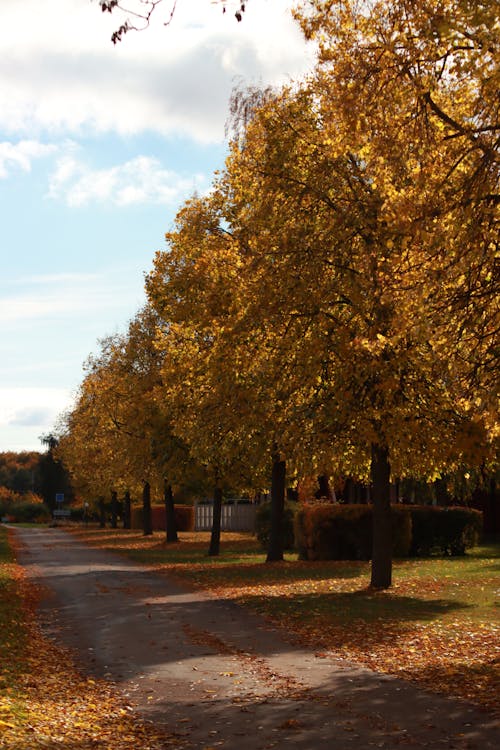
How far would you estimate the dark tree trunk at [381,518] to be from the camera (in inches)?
741

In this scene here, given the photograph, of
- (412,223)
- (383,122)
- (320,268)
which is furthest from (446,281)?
(320,268)

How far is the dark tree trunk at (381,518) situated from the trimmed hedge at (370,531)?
800 centimetres

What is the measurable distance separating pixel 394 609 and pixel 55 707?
831cm

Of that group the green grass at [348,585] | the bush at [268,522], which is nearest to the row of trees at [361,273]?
the green grass at [348,585]

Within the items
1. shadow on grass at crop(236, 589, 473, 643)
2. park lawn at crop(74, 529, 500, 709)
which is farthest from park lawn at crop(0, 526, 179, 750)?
shadow on grass at crop(236, 589, 473, 643)

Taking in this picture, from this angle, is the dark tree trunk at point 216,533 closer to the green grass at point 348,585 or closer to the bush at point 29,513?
the green grass at point 348,585

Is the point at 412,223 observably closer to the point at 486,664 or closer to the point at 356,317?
the point at 486,664

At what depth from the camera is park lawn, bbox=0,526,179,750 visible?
7590 millimetres

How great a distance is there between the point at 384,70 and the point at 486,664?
7000 mm

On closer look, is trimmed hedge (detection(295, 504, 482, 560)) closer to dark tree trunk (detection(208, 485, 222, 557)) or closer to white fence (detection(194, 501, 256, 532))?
dark tree trunk (detection(208, 485, 222, 557))

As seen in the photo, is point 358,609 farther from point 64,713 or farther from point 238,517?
point 238,517

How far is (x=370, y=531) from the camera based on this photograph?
89.7 feet

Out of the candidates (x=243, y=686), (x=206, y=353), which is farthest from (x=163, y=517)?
(x=243, y=686)

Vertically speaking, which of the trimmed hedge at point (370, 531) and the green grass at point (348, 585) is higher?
the trimmed hedge at point (370, 531)
